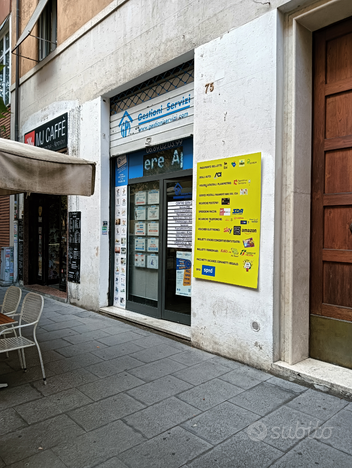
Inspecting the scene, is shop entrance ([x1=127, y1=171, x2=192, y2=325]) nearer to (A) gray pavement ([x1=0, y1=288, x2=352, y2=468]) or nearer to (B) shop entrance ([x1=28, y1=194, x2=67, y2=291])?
(A) gray pavement ([x1=0, y1=288, x2=352, y2=468])

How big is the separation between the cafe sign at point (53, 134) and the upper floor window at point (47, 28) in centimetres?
189

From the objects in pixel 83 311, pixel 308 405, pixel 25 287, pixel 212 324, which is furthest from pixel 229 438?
pixel 25 287

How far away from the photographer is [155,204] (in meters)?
6.10

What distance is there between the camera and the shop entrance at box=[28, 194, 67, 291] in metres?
9.76

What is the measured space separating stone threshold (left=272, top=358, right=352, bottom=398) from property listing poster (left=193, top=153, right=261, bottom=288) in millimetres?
917

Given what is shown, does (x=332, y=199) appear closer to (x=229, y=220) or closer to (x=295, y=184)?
(x=295, y=184)

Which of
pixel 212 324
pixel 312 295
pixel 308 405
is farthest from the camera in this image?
pixel 212 324

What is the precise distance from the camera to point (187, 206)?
549cm

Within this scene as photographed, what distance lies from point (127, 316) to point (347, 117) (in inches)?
169

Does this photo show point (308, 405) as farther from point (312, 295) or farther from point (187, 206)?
point (187, 206)

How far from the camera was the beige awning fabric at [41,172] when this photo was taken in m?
3.08

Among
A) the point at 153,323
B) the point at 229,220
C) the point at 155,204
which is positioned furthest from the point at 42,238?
the point at 229,220

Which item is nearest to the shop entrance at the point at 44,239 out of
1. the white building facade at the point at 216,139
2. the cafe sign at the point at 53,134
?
the cafe sign at the point at 53,134

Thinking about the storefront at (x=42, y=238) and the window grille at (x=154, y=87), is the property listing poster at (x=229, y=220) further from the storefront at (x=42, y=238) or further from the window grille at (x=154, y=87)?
the storefront at (x=42, y=238)
